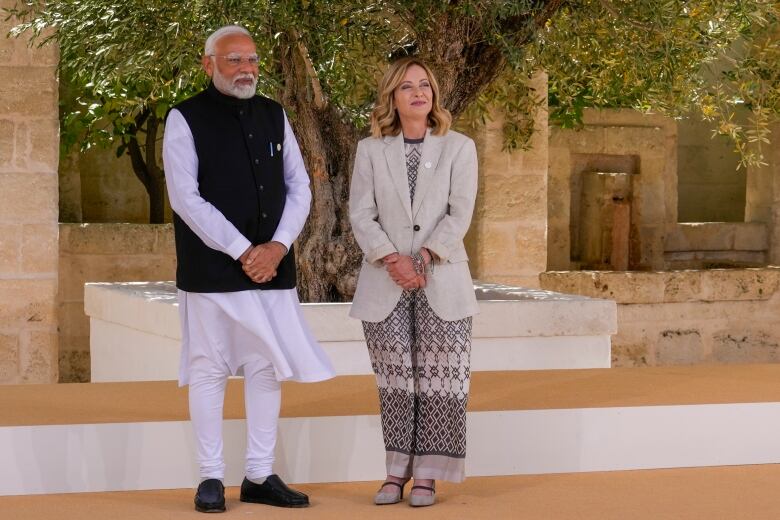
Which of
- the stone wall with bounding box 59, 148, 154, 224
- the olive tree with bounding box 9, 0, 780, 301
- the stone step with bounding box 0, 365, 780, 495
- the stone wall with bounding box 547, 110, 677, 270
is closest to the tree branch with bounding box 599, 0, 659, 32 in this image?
the olive tree with bounding box 9, 0, 780, 301

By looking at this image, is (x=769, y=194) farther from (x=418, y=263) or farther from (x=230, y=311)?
(x=230, y=311)

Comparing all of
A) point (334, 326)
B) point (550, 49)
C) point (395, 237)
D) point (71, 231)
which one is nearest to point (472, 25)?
point (550, 49)

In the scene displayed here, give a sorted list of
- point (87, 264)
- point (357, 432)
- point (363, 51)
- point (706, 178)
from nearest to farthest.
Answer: point (357, 432), point (363, 51), point (87, 264), point (706, 178)

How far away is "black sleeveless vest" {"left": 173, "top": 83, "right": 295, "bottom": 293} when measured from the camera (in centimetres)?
428

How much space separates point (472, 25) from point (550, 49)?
0.88 meters

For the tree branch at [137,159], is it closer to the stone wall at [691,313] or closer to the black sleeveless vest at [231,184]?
the stone wall at [691,313]

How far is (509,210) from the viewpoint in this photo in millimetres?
8555

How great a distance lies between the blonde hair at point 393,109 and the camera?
443 cm

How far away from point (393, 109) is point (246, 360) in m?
0.97

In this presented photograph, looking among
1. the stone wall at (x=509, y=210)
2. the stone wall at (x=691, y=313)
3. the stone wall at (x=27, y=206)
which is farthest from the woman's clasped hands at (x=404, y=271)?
the stone wall at (x=691, y=313)

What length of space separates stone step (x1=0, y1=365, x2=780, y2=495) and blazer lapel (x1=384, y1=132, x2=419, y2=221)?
882 millimetres

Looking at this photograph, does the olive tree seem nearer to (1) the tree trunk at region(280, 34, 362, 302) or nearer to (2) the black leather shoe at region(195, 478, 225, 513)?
(1) the tree trunk at region(280, 34, 362, 302)

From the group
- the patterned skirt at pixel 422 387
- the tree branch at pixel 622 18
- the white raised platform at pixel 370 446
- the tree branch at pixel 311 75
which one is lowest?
the white raised platform at pixel 370 446

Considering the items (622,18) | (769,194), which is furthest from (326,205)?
(769,194)
